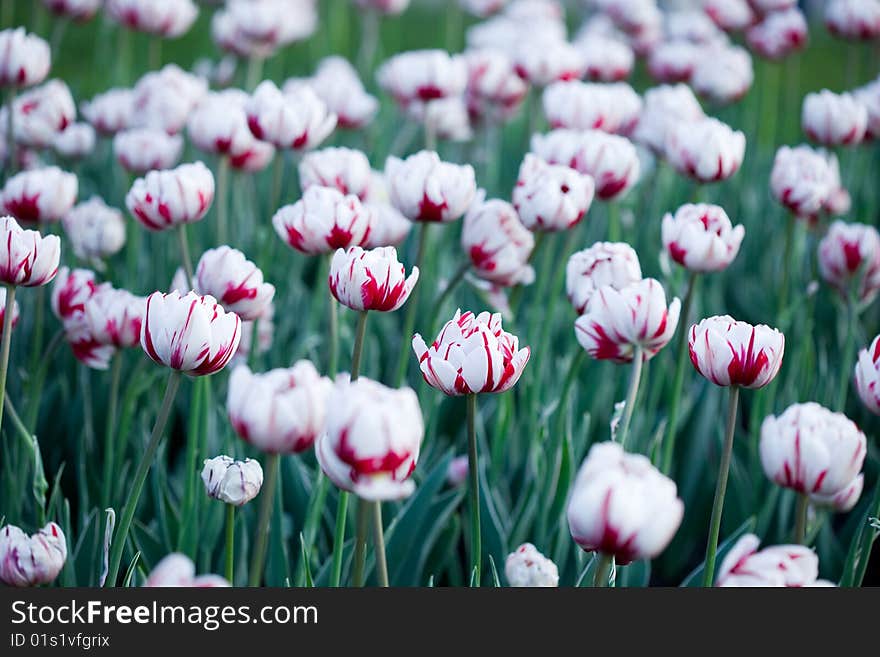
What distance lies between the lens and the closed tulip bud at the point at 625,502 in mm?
685

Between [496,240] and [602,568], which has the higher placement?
[496,240]

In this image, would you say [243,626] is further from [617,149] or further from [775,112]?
[775,112]

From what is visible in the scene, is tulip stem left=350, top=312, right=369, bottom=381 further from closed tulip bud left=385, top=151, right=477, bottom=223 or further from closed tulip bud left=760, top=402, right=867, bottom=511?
closed tulip bud left=760, top=402, right=867, bottom=511

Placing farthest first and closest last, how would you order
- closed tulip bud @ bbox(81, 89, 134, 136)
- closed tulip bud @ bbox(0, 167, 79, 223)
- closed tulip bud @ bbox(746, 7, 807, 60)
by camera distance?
closed tulip bud @ bbox(746, 7, 807, 60) → closed tulip bud @ bbox(81, 89, 134, 136) → closed tulip bud @ bbox(0, 167, 79, 223)

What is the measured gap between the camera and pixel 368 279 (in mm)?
973

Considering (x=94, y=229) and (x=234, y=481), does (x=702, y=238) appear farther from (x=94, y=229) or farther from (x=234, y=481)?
(x=94, y=229)

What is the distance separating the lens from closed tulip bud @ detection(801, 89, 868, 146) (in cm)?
174

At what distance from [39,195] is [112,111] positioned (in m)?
0.60

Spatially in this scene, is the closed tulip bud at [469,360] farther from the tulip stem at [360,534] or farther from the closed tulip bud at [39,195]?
the closed tulip bud at [39,195]

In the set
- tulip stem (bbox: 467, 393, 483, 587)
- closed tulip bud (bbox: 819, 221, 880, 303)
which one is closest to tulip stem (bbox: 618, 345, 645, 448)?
tulip stem (bbox: 467, 393, 483, 587)

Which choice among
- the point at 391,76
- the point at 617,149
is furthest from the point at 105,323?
the point at 391,76

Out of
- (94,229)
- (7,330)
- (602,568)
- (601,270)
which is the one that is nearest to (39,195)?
(94,229)

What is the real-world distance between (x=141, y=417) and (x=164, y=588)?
78 centimetres

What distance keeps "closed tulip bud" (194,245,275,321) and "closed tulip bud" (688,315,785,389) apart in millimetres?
461
